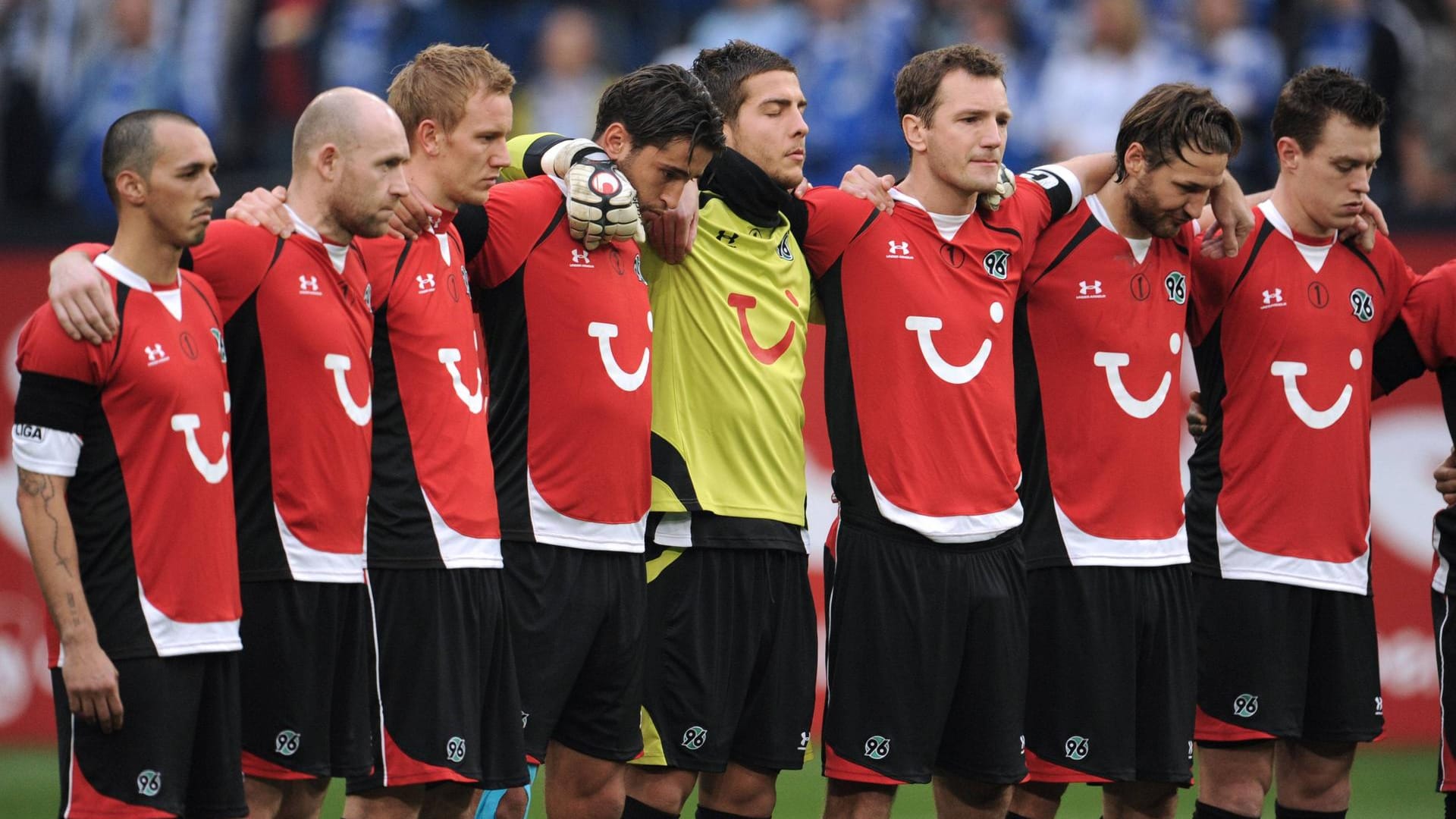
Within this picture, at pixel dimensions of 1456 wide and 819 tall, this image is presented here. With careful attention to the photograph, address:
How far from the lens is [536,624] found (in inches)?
225

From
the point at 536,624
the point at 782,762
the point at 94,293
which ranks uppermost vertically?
the point at 94,293

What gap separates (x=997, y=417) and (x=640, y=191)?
1.41 meters

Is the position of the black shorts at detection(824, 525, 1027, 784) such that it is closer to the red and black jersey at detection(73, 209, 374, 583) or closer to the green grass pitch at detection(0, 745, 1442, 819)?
the red and black jersey at detection(73, 209, 374, 583)

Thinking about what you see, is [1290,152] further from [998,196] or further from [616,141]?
[616,141]

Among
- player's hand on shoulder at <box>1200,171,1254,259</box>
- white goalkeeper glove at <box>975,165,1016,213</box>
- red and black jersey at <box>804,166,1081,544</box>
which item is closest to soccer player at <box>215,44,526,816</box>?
red and black jersey at <box>804,166,1081,544</box>

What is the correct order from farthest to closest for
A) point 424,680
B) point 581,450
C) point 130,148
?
point 581,450, point 424,680, point 130,148

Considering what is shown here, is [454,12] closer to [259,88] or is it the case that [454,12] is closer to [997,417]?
[259,88]

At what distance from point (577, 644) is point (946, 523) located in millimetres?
1272

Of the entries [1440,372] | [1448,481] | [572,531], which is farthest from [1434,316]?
[572,531]

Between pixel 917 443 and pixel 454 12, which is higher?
pixel 454 12

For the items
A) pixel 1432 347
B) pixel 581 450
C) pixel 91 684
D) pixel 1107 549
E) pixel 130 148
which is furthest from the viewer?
pixel 1432 347

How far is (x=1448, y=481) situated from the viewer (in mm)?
6633

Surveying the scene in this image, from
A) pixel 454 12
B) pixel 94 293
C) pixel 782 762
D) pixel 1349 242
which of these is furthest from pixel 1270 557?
pixel 454 12

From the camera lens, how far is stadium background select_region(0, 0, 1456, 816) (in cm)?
1166
